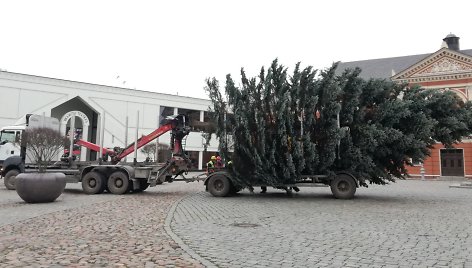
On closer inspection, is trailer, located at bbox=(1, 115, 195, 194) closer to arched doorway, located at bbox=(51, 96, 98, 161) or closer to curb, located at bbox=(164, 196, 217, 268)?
curb, located at bbox=(164, 196, 217, 268)

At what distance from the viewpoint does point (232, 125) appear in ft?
50.3

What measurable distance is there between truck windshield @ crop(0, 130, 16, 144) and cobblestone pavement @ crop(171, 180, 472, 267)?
1258cm

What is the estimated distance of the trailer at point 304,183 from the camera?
14.7 metres

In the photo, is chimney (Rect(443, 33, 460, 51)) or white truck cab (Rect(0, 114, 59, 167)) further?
chimney (Rect(443, 33, 460, 51))

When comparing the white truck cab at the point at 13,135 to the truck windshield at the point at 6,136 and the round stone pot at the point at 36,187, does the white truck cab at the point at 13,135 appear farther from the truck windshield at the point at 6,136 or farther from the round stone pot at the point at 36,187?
the round stone pot at the point at 36,187

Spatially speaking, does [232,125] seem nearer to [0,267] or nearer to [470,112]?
[470,112]

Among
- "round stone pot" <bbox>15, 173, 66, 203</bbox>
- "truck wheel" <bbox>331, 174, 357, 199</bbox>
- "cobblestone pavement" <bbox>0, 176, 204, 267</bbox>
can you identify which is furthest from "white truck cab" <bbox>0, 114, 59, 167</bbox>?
"truck wheel" <bbox>331, 174, 357, 199</bbox>

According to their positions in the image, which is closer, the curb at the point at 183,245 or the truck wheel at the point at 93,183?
the curb at the point at 183,245

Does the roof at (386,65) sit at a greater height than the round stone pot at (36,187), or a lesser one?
greater

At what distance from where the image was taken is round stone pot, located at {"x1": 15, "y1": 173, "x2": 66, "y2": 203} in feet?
40.6

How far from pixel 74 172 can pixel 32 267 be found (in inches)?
497

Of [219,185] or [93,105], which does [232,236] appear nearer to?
[219,185]

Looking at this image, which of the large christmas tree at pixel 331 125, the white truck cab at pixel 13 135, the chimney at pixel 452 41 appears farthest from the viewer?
the chimney at pixel 452 41

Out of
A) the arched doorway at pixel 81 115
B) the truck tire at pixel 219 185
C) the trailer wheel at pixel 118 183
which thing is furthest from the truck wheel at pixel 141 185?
the arched doorway at pixel 81 115
